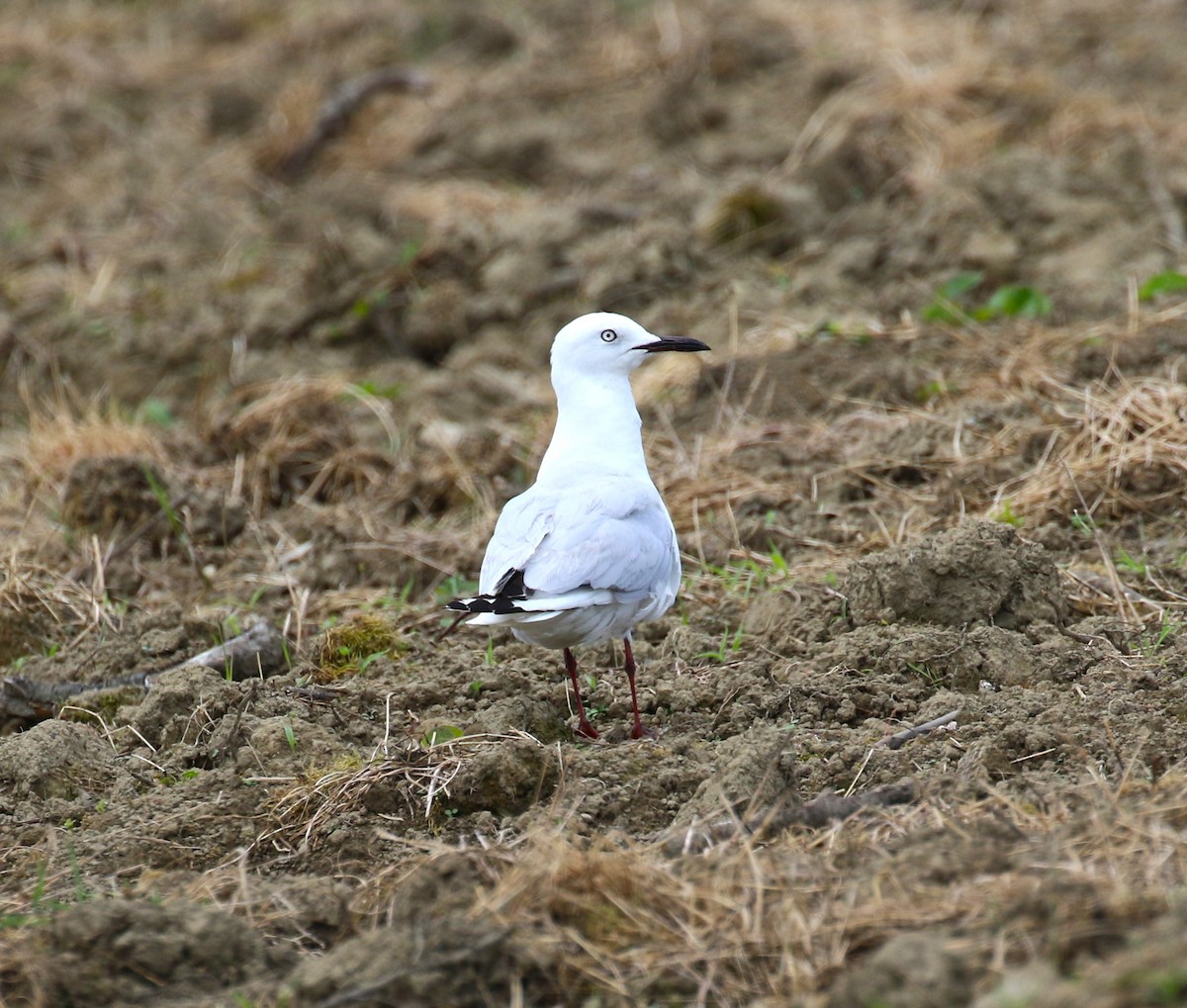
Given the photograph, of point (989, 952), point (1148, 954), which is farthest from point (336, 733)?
point (1148, 954)

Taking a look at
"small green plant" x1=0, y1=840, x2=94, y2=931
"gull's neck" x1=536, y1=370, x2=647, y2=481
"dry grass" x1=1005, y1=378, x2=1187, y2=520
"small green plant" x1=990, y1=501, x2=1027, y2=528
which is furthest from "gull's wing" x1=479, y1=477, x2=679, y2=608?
"dry grass" x1=1005, y1=378, x2=1187, y2=520

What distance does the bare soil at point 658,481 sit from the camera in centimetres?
293

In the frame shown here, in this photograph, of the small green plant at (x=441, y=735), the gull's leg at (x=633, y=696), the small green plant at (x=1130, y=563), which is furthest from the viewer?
the small green plant at (x=1130, y=563)

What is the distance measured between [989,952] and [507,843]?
1119mm

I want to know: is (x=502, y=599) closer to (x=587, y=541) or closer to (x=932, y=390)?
(x=587, y=541)

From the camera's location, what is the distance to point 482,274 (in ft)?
26.7

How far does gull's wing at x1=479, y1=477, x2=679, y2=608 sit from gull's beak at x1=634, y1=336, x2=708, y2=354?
2.06 feet

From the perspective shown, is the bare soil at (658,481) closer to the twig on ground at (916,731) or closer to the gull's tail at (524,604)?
the twig on ground at (916,731)

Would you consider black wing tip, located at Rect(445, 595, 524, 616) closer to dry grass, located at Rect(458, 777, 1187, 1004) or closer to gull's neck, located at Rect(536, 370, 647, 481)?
gull's neck, located at Rect(536, 370, 647, 481)

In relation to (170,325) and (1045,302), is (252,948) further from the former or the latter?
(170,325)

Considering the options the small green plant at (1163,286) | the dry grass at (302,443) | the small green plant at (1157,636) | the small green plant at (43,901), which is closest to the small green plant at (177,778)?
the small green plant at (43,901)

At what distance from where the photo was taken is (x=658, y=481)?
6129 millimetres

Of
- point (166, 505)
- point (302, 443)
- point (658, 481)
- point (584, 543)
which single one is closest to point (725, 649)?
point (584, 543)

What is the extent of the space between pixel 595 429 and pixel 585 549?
0.70 metres
